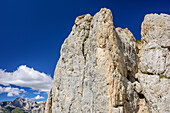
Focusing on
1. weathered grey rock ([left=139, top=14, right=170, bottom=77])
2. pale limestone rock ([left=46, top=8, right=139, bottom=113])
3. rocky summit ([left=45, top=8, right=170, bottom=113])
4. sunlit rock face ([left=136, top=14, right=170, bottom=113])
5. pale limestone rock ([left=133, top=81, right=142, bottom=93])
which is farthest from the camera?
pale limestone rock ([left=133, top=81, right=142, bottom=93])

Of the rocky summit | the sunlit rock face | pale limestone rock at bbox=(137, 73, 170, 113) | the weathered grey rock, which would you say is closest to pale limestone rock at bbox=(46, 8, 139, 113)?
the rocky summit

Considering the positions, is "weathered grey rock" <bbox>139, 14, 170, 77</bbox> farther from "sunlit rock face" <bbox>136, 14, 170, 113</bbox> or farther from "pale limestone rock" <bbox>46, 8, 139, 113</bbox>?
"pale limestone rock" <bbox>46, 8, 139, 113</bbox>

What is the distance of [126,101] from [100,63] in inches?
388

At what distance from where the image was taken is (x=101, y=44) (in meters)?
27.5

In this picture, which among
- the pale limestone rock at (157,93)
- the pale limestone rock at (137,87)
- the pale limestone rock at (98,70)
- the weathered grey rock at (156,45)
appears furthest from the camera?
the pale limestone rock at (137,87)

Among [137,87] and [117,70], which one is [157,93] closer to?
[137,87]

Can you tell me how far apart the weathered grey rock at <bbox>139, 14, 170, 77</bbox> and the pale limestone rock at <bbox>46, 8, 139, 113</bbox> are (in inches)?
131

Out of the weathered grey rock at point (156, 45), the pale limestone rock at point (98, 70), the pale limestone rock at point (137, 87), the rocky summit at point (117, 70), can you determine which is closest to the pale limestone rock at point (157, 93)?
the rocky summit at point (117, 70)

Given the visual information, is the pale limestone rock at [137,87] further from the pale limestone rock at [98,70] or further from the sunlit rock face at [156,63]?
the pale limestone rock at [98,70]

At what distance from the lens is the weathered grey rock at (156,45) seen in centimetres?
2766

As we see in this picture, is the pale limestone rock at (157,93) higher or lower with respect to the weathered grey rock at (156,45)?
lower

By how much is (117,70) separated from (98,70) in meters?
4.13

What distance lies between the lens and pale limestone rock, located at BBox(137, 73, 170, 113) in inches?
949

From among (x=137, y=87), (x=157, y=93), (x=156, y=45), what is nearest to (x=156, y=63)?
(x=156, y=45)
